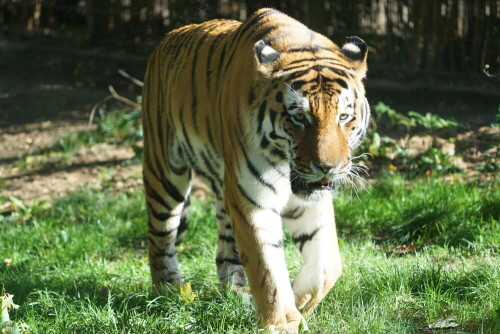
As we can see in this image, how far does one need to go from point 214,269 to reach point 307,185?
4.96 ft

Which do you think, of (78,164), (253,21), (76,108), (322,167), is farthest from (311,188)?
(76,108)

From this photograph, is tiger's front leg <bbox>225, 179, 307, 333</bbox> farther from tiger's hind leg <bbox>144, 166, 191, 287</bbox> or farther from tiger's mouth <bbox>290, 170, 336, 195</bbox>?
tiger's hind leg <bbox>144, 166, 191, 287</bbox>

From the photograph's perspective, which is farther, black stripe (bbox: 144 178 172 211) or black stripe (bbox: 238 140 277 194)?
black stripe (bbox: 144 178 172 211)

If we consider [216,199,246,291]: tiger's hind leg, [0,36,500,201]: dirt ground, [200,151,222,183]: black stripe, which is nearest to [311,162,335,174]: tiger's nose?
[200,151,222,183]: black stripe

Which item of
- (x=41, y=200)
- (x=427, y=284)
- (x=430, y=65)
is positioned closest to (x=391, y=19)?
(x=430, y=65)

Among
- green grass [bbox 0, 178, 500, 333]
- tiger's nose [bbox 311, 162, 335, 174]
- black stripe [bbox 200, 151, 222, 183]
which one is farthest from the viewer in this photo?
black stripe [bbox 200, 151, 222, 183]

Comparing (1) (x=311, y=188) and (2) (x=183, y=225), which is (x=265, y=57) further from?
(2) (x=183, y=225)

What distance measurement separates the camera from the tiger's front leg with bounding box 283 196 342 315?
4.11 meters

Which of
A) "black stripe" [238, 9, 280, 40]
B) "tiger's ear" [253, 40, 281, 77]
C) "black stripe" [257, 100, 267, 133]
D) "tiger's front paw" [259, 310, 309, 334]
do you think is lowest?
"tiger's front paw" [259, 310, 309, 334]

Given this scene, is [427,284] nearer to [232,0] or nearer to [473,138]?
[473,138]

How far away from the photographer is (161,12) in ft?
36.6

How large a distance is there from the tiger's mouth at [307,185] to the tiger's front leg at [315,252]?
174 millimetres

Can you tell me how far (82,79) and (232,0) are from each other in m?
2.25

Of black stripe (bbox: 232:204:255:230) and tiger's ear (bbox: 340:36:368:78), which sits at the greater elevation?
tiger's ear (bbox: 340:36:368:78)
